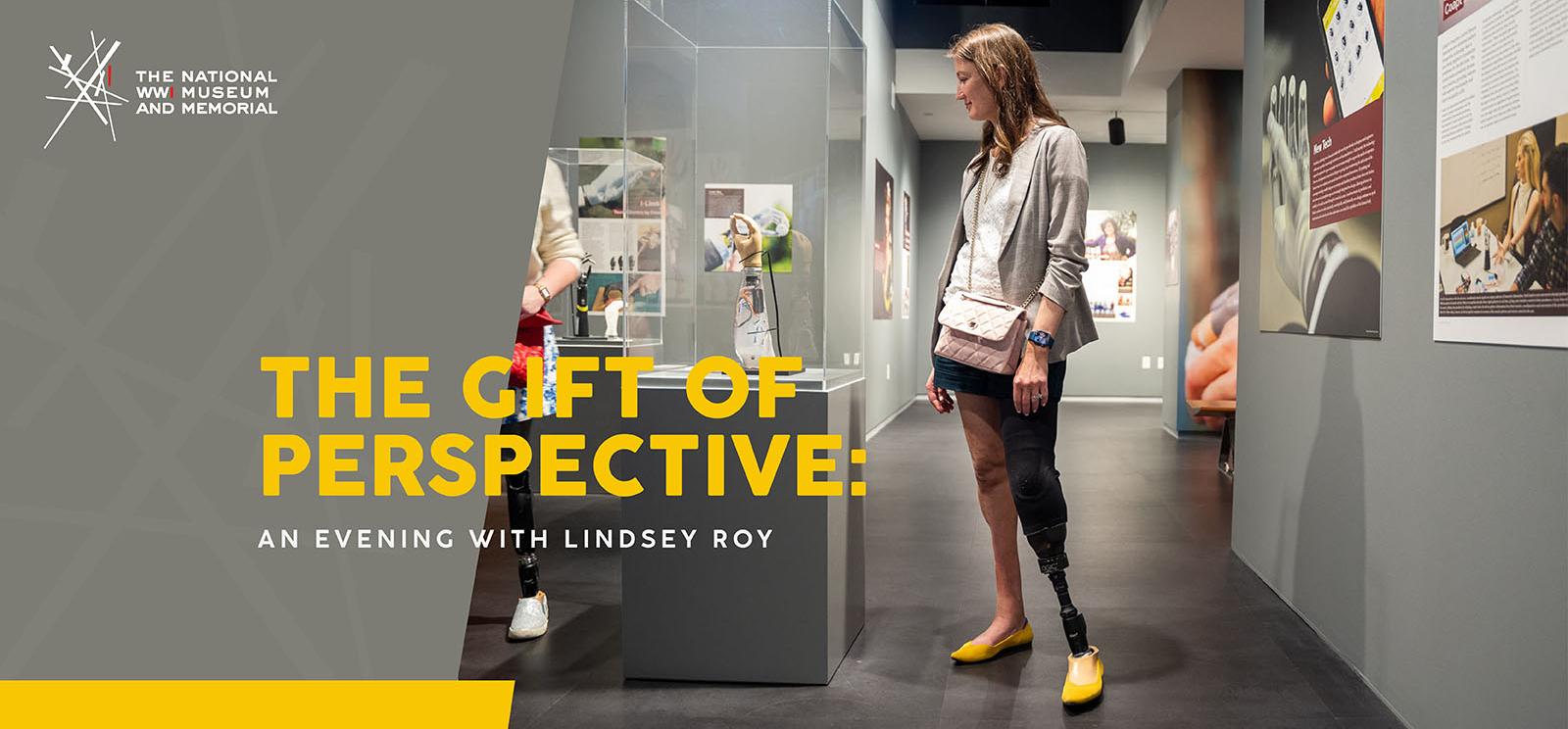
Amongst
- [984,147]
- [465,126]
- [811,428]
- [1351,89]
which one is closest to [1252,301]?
[1351,89]

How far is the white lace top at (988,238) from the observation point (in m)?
2.60

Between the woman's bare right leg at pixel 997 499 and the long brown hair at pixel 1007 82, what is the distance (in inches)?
21.1

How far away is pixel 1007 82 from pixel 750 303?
74cm

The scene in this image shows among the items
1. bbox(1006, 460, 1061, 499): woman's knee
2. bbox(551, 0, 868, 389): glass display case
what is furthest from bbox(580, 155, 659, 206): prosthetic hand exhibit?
bbox(1006, 460, 1061, 499): woman's knee

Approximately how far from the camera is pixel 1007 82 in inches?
103

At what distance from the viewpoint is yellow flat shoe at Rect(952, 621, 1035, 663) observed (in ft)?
9.36

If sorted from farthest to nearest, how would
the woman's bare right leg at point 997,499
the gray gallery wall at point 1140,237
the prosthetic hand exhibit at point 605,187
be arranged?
the gray gallery wall at point 1140,237 < the prosthetic hand exhibit at point 605,187 < the woman's bare right leg at point 997,499

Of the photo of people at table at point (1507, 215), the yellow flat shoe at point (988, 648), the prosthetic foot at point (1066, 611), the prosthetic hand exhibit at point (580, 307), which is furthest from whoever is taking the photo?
the prosthetic hand exhibit at point (580, 307)

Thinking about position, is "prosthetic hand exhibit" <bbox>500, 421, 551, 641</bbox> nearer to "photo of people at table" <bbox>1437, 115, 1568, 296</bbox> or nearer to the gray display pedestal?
the gray display pedestal

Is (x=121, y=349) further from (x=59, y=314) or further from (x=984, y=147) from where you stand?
(x=984, y=147)

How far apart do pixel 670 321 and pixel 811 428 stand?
18.3 inches

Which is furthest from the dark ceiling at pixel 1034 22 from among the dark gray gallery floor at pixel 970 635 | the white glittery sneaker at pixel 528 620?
the white glittery sneaker at pixel 528 620

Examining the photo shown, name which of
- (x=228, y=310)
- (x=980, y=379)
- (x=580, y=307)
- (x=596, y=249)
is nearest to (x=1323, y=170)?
(x=980, y=379)

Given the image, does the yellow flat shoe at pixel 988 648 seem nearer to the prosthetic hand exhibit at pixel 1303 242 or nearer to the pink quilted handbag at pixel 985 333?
the pink quilted handbag at pixel 985 333
